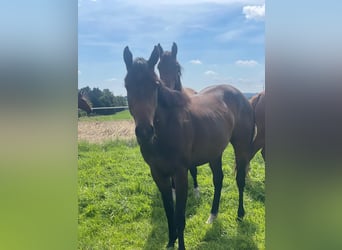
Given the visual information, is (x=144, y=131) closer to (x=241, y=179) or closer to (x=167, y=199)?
(x=167, y=199)

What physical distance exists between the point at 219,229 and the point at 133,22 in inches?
53.4

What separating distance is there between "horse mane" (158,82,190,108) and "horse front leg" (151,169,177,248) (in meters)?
0.42

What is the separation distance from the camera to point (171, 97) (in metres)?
1.91

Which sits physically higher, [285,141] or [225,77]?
[225,77]

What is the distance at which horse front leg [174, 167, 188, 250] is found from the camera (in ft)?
6.32

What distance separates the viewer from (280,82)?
1.23 metres

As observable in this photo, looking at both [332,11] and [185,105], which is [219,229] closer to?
[185,105]

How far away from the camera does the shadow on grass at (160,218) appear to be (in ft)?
6.49

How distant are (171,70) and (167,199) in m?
0.79

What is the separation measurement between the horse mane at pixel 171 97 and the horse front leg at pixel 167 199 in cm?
42

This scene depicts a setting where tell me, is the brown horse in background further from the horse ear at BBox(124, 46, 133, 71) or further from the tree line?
the horse ear at BBox(124, 46, 133, 71)

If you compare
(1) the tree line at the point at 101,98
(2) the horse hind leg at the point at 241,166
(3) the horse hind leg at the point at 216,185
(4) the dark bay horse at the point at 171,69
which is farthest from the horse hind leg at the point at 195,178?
(1) the tree line at the point at 101,98

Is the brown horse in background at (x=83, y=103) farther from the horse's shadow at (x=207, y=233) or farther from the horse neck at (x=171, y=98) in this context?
the horse's shadow at (x=207, y=233)

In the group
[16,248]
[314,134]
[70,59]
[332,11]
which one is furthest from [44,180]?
[332,11]
